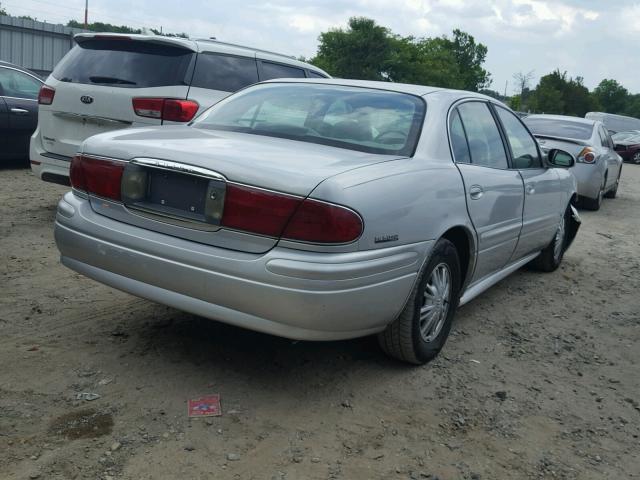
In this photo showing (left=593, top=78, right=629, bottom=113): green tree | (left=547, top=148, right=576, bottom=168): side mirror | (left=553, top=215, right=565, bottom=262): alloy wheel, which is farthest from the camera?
(left=593, top=78, right=629, bottom=113): green tree

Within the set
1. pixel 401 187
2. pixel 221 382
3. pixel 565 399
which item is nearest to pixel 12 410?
pixel 221 382

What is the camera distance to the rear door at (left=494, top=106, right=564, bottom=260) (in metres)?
5.04

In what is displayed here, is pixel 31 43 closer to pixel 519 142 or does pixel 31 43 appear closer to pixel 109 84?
pixel 109 84

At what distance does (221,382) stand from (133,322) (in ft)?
3.25

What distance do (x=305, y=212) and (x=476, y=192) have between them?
1.48 metres

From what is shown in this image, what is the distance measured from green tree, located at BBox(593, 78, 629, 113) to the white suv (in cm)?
10353

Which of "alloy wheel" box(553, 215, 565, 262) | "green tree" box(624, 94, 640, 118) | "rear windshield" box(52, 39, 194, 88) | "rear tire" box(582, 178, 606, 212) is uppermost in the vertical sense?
"green tree" box(624, 94, 640, 118)

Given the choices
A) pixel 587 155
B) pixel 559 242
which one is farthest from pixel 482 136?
pixel 587 155

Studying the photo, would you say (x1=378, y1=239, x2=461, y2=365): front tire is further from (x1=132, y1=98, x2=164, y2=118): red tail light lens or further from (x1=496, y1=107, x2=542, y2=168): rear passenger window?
(x1=132, y1=98, x2=164, y2=118): red tail light lens

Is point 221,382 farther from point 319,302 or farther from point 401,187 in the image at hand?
point 401,187

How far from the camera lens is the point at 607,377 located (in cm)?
406

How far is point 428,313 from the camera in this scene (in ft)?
12.5

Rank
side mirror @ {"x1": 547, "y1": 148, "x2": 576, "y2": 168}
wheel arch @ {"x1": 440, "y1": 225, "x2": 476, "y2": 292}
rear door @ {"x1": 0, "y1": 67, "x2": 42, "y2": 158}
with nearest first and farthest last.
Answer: wheel arch @ {"x1": 440, "y1": 225, "x2": 476, "y2": 292}
side mirror @ {"x1": 547, "y1": 148, "x2": 576, "y2": 168}
rear door @ {"x1": 0, "y1": 67, "x2": 42, "y2": 158}

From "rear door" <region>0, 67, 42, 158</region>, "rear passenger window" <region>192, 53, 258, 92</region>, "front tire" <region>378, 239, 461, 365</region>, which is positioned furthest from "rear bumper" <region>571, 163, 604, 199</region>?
"rear door" <region>0, 67, 42, 158</region>
